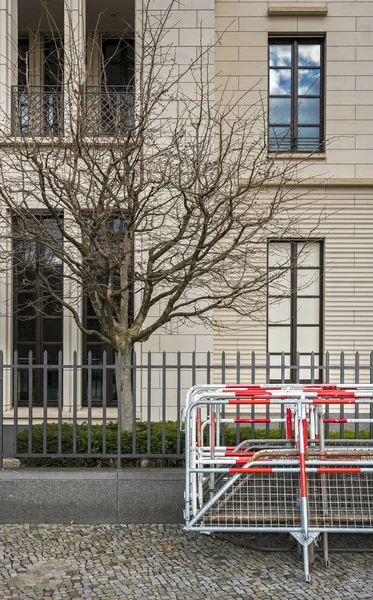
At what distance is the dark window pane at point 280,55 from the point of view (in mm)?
10500

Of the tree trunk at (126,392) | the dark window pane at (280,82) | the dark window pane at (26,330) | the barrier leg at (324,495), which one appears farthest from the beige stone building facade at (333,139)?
the barrier leg at (324,495)

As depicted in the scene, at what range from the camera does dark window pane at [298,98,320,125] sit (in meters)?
10.5

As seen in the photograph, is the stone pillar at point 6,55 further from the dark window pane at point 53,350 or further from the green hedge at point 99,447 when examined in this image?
the green hedge at point 99,447

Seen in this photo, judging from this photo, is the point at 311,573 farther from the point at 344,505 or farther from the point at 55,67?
the point at 55,67

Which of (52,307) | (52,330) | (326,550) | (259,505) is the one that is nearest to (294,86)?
(52,307)

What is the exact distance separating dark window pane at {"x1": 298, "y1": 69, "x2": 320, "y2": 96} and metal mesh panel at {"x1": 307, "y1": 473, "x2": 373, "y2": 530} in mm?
7803

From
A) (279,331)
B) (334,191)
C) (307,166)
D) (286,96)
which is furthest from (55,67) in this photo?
(279,331)

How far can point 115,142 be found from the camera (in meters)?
6.71

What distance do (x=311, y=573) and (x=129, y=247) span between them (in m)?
3.96

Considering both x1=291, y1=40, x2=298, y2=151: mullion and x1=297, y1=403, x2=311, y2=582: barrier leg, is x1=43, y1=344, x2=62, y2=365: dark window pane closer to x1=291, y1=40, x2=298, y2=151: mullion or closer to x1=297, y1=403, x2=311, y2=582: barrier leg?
x1=291, y1=40, x2=298, y2=151: mullion

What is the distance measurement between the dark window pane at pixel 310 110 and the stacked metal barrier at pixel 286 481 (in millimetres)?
6888

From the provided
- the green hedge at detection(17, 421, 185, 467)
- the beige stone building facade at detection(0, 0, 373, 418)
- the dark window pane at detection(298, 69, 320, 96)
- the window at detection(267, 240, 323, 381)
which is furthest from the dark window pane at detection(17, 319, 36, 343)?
the dark window pane at detection(298, 69, 320, 96)

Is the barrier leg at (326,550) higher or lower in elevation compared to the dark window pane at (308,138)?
lower

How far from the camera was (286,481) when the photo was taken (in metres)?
5.44
